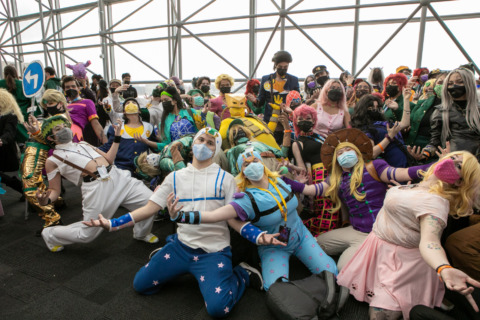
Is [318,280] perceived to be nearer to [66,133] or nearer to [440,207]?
[440,207]

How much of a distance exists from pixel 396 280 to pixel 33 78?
15.4 feet

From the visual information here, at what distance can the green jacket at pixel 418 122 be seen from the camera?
314 cm

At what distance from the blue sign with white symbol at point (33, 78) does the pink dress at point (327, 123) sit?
3.61m

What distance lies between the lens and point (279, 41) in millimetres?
7957

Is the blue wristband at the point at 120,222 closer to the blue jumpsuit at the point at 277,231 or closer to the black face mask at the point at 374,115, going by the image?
the blue jumpsuit at the point at 277,231

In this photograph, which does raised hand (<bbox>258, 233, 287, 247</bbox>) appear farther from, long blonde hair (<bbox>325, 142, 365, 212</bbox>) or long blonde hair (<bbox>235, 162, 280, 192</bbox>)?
long blonde hair (<bbox>325, 142, 365, 212</bbox>)

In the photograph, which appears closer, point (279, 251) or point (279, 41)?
point (279, 251)

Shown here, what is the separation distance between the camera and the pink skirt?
6.18 ft

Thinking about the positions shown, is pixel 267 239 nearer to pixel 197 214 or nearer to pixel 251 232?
pixel 251 232

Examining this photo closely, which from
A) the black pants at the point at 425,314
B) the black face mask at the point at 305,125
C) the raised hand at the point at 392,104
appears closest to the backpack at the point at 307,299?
the black pants at the point at 425,314

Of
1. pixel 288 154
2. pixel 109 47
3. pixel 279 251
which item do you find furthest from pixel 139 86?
pixel 279 251

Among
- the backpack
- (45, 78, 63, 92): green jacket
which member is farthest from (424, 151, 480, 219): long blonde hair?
(45, 78, 63, 92): green jacket

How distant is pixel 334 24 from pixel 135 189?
23.1ft

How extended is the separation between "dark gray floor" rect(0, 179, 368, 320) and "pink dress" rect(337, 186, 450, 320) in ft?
0.79
